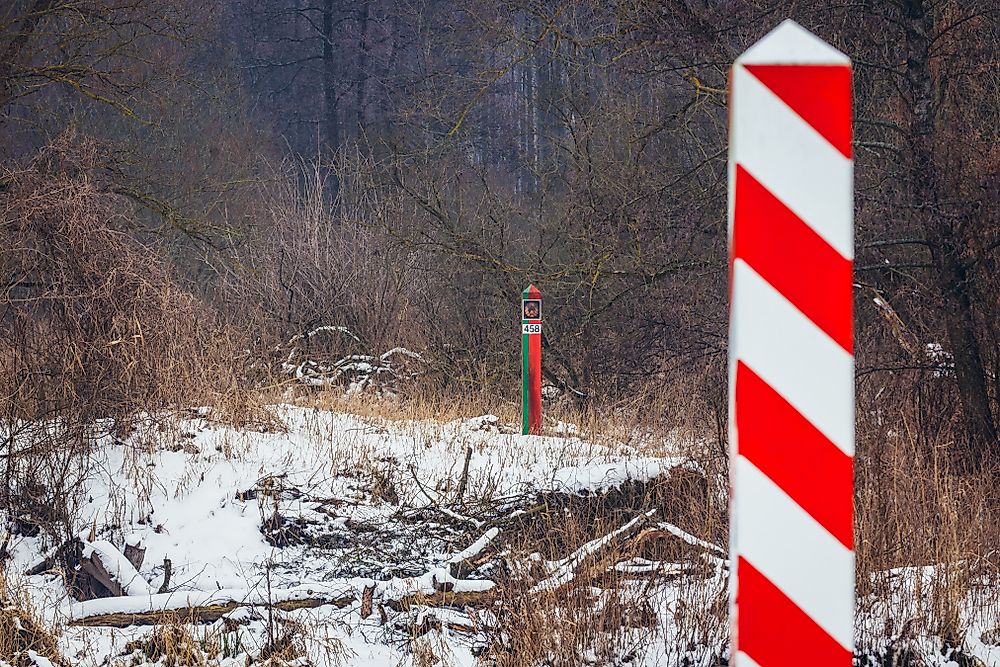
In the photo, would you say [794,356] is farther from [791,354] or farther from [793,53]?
[793,53]

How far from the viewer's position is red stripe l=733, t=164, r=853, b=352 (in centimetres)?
172

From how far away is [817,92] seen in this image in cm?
170

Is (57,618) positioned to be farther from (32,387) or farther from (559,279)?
(559,279)

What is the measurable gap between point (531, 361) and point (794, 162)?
7743 millimetres

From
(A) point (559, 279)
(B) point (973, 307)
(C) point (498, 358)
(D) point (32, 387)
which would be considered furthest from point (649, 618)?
(C) point (498, 358)

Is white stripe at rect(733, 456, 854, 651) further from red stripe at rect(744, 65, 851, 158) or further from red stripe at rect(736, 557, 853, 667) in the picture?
red stripe at rect(744, 65, 851, 158)

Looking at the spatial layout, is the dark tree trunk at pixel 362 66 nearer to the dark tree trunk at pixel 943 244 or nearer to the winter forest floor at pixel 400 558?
the winter forest floor at pixel 400 558

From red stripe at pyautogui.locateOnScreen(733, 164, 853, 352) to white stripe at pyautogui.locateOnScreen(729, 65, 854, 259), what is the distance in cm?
1

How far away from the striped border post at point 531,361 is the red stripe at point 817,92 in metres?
7.63

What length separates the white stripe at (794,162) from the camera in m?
1.71

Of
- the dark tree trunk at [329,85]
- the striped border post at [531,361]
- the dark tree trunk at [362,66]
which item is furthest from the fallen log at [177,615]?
the dark tree trunk at [329,85]

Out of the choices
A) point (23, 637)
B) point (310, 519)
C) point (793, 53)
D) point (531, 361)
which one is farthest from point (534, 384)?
point (793, 53)

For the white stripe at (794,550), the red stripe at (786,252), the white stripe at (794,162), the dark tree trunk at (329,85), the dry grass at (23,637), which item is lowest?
the dry grass at (23,637)

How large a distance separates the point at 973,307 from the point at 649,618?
13.2ft
